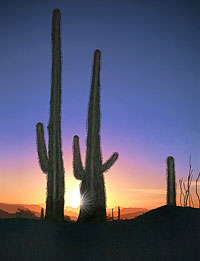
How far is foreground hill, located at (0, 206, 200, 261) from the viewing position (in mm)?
5406

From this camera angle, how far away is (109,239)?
587 centimetres

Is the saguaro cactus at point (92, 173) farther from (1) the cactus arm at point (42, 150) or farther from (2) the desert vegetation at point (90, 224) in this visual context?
(1) the cactus arm at point (42, 150)

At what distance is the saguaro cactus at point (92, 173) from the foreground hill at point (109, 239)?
44.9 inches

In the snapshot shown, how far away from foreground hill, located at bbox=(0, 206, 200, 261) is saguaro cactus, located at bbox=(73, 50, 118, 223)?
3.74 ft

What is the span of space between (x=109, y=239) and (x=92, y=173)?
2237 mm

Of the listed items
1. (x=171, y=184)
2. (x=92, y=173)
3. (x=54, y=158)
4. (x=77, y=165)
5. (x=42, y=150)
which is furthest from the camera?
(x=171, y=184)

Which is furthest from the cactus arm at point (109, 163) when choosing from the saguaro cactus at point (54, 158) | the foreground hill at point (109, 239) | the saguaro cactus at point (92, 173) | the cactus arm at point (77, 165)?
the foreground hill at point (109, 239)

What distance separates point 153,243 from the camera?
5719mm

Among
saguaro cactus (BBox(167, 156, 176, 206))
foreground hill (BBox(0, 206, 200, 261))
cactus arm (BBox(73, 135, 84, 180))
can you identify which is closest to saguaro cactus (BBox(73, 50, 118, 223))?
cactus arm (BBox(73, 135, 84, 180))

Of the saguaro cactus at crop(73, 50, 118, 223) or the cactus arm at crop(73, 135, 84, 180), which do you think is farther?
the cactus arm at crop(73, 135, 84, 180)

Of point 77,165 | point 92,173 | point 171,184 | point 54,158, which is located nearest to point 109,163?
point 92,173

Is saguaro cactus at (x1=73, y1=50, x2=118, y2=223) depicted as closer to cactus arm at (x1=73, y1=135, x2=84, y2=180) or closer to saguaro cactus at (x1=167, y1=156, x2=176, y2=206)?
cactus arm at (x1=73, y1=135, x2=84, y2=180)

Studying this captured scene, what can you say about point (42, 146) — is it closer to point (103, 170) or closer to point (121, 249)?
point (103, 170)

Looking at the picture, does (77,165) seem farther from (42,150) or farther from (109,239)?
(109,239)
